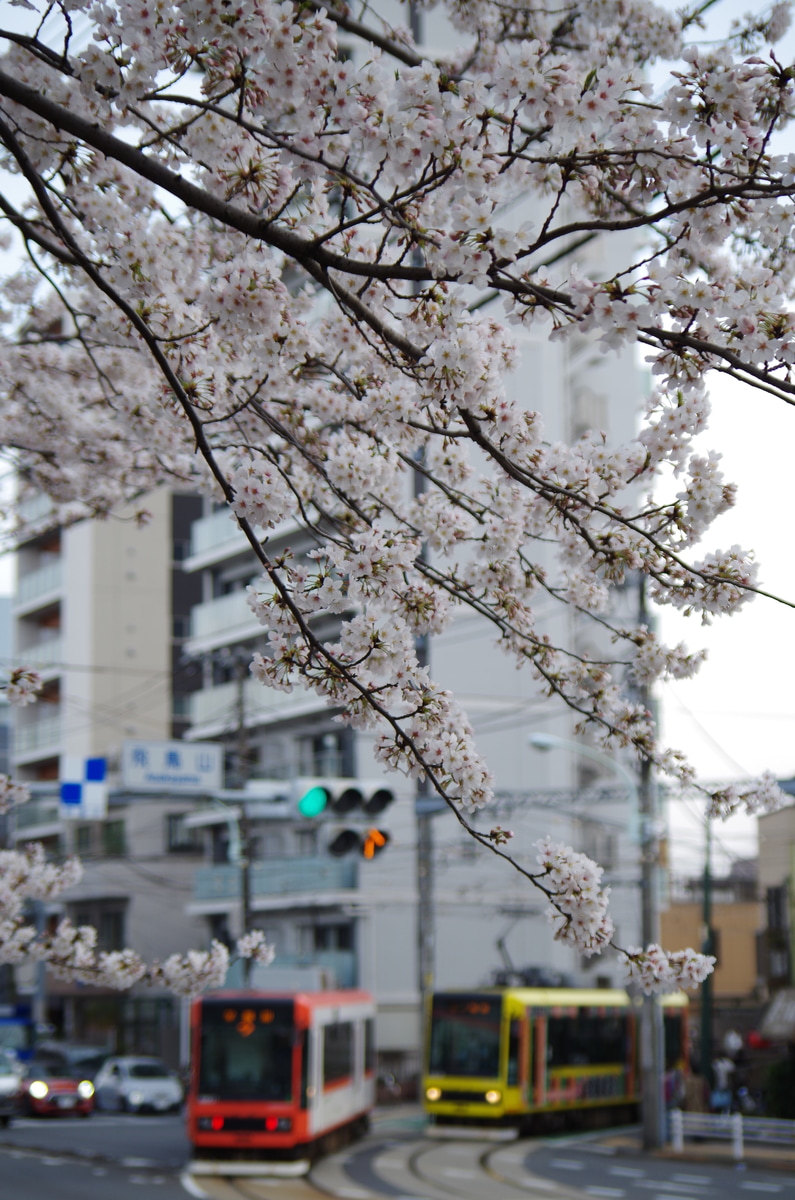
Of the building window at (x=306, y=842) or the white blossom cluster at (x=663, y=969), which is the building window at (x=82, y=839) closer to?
the building window at (x=306, y=842)

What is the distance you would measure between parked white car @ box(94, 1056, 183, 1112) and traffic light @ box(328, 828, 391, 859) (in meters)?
18.9

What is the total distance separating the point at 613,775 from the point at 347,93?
37.8 m

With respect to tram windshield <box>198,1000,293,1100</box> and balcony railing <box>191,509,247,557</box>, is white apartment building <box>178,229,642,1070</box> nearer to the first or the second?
balcony railing <box>191,509,247,557</box>

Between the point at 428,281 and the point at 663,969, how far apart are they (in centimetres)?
262

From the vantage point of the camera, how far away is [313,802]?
15.9 meters

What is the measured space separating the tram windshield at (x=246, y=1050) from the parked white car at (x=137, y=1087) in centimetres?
1507

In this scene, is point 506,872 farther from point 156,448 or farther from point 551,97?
point 551,97

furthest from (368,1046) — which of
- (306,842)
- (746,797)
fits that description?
(746,797)

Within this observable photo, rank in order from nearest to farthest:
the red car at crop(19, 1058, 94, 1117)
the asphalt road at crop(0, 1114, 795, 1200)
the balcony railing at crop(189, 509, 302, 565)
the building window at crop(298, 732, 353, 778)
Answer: the asphalt road at crop(0, 1114, 795, 1200)
the red car at crop(19, 1058, 94, 1117)
the building window at crop(298, 732, 353, 778)
the balcony railing at crop(189, 509, 302, 565)

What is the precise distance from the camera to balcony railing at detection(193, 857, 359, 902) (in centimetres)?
3741

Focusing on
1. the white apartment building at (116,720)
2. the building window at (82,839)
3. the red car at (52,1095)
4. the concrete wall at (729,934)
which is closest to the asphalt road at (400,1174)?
the red car at (52,1095)

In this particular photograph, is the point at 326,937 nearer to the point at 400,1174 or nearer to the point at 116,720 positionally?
the point at 116,720

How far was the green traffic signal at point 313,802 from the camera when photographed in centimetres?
1583

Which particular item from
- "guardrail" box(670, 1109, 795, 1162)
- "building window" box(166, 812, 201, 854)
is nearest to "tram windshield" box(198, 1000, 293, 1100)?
"guardrail" box(670, 1109, 795, 1162)
